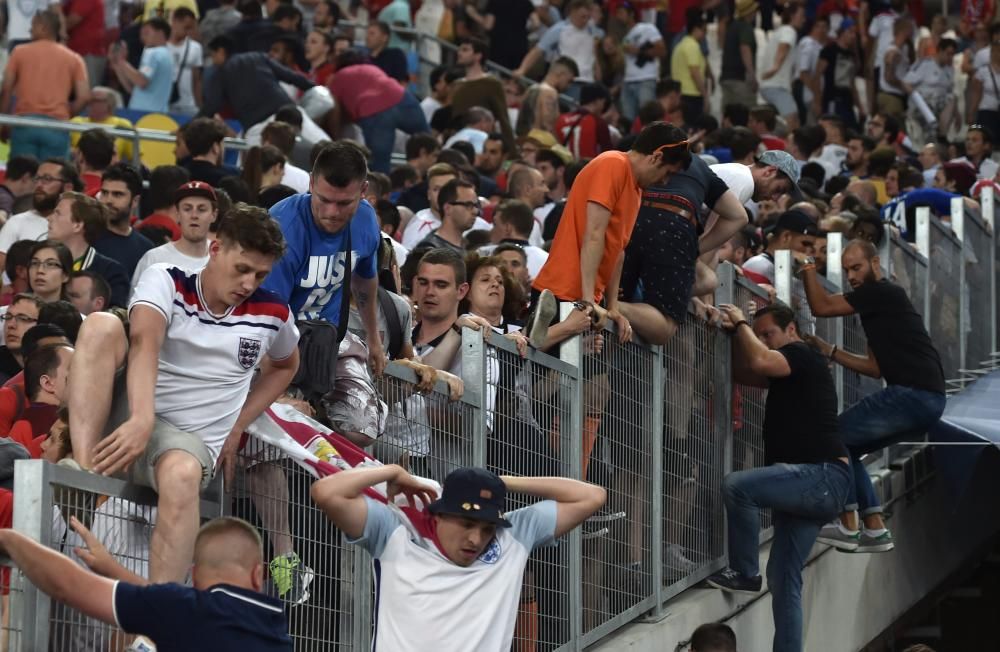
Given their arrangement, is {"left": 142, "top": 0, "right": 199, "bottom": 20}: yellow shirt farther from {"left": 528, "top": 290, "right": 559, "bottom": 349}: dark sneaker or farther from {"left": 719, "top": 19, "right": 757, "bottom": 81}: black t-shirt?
{"left": 528, "top": 290, "right": 559, "bottom": 349}: dark sneaker

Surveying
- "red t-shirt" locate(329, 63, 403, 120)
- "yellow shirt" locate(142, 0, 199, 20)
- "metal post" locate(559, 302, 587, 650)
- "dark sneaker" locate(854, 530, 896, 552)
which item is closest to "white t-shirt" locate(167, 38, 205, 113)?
"yellow shirt" locate(142, 0, 199, 20)

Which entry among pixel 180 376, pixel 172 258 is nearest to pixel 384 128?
pixel 172 258

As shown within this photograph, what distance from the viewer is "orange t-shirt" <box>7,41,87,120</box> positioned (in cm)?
1645

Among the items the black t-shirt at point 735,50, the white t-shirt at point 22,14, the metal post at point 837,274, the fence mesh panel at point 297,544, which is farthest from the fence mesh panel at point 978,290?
the fence mesh panel at point 297,544

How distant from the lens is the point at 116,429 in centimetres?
572

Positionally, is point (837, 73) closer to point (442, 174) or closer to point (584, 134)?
point (584, 134)

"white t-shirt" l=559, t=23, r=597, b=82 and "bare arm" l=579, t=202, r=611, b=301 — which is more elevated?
"bare arm" l=579, t=202, r=611, b=301

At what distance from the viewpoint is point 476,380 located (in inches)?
300

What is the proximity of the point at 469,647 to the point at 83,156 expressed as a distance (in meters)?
7.84

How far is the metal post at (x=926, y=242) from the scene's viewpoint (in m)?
14.8

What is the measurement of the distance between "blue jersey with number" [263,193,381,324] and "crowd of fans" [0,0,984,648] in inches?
0.4

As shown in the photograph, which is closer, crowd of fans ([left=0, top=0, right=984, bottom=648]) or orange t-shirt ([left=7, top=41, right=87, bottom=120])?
crowd of fans ([left=0, top=0, right=984, bottom=648])

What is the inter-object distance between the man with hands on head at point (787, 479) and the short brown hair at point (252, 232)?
15.8 feet

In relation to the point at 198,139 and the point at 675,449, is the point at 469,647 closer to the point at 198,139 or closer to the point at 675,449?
the point at 675,449
